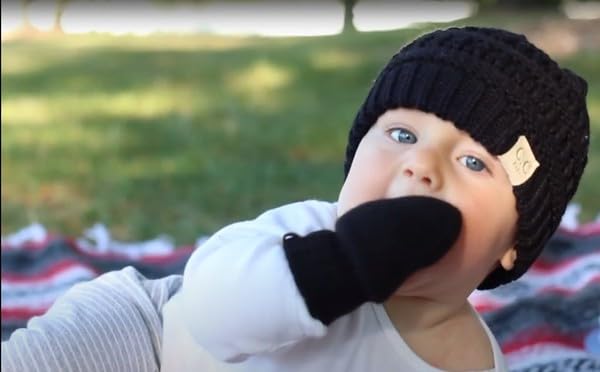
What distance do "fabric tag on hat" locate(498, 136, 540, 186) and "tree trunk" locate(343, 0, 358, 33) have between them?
302 centimetres

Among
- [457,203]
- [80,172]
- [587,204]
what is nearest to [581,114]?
[457,203]

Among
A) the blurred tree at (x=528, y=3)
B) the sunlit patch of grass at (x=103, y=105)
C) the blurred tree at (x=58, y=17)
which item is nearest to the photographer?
the sunlit patch of grass at (x=103, y=105)

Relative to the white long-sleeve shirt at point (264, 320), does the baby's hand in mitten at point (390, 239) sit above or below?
above

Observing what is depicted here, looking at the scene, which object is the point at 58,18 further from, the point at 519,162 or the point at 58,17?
the point at 519,162

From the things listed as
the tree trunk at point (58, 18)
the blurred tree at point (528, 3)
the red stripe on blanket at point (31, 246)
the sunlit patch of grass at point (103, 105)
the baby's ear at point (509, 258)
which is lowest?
the blurred tree at point (528, 3)

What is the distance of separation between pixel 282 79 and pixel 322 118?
59 centimetres

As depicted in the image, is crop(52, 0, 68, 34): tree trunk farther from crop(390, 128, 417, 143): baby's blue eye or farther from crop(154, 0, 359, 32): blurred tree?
crop(390, 128, 417, 143): baby's blue eye

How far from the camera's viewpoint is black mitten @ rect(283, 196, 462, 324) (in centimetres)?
Result: 80

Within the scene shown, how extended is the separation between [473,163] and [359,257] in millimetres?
243

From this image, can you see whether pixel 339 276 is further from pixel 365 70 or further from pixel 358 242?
pixel 365 70

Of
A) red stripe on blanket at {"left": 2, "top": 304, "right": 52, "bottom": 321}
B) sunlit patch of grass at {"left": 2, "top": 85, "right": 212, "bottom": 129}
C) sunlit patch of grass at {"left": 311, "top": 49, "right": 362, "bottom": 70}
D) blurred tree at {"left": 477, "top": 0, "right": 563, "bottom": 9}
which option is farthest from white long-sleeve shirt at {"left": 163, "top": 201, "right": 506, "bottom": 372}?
blurred tree at {"left": 477, "top": 0, "right": 563, "bottom": 9}

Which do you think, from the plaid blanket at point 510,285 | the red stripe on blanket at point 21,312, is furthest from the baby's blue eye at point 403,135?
the red stripe on blanket at point 21,312

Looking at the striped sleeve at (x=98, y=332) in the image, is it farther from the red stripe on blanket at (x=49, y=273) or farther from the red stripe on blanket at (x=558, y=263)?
the red stripe on blanket at (x=558, y=263)

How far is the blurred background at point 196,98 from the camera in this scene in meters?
2.44
